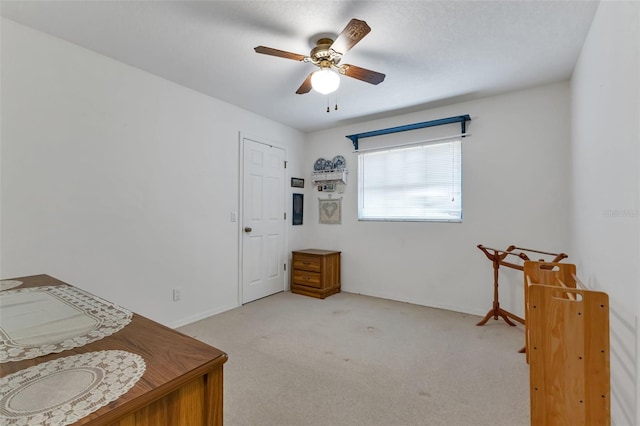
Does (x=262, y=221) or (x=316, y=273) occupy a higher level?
(x=262, y=221)

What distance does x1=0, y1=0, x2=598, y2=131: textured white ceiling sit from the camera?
1927 millimetres

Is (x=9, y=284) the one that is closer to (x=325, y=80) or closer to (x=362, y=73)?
(x=325, y=80)

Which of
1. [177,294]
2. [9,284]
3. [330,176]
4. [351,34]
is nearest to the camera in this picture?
[9,284]

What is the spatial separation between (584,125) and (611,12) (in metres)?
0.95

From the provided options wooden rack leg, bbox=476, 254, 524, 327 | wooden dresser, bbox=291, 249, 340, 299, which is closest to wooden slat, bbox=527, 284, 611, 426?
wooden rack leg, bbox=476, 254, 524, 327

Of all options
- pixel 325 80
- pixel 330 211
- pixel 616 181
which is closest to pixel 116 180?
pixel 325 80

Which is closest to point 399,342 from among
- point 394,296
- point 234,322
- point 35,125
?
point 394,296

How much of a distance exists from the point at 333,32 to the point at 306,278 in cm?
309

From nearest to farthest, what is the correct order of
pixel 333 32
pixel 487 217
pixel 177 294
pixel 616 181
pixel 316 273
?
pixel 616 181 → pixel 333 32 → pixel 177 294 → pixel 487 217 → pixel 316 273

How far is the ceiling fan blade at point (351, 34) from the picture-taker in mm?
1729

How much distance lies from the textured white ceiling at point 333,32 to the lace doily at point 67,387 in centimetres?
204

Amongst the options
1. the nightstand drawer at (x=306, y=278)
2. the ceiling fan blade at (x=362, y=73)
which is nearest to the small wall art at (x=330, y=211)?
the nightstand drawer at (x=306, y=278)

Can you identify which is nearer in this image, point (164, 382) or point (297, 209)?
point (164, 382)

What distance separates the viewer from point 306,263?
427 cm
